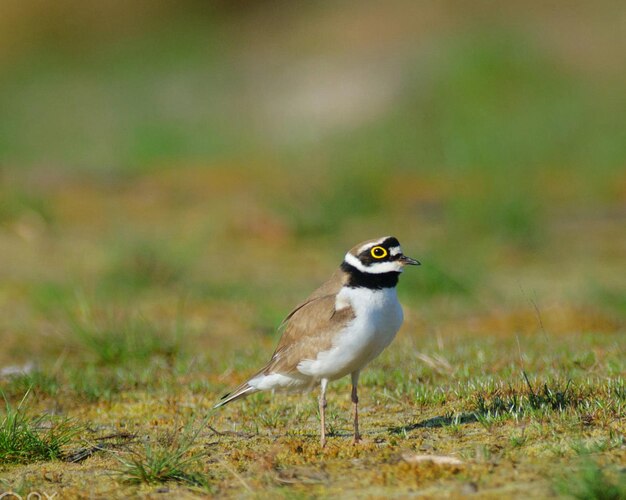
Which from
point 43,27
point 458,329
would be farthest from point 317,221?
point 43,27

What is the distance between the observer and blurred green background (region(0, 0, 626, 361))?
10914 millimetres

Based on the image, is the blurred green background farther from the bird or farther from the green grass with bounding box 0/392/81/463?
the bird

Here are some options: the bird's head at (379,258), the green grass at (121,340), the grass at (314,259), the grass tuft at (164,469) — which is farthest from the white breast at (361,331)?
the green grass at (121,340)

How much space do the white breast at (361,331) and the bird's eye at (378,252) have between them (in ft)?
0.64

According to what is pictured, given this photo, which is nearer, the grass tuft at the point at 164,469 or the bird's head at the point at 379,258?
the grass tuft at the point at 164,469

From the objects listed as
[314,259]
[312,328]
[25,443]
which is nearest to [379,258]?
[312,328]

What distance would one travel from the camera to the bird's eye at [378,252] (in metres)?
5.95

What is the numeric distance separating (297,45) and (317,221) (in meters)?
16.5

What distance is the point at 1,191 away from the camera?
549 inches

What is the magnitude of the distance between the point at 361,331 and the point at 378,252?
0.51m

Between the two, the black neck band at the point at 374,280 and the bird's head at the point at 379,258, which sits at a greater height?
the bird's head at the point at 379,258

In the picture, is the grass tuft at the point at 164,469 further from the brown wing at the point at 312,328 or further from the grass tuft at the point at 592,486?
the grass tuft at the point at 592,486

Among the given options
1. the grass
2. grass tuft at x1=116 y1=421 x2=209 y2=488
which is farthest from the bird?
grass tuft at x1=116 y1=421 x2=209 y2=488

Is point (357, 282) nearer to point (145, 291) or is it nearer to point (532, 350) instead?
point (532, 350)
